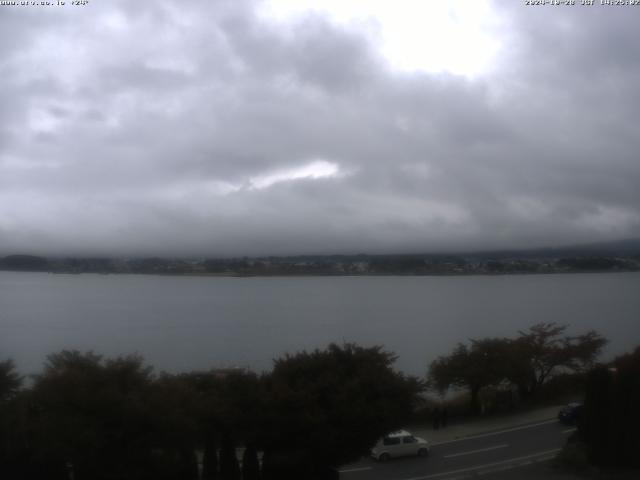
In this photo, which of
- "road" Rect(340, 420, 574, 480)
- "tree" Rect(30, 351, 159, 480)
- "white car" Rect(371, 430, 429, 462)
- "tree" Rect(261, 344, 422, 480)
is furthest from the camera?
"white car" Rect(371, 430, 429, 462)

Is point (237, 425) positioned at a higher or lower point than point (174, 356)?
higher

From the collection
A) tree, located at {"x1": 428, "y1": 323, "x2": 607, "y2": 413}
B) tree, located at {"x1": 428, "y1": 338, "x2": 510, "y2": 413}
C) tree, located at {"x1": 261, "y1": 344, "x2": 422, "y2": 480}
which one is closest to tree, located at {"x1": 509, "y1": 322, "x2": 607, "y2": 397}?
tree, located at {"x1": 428, "y1": 323, "x2": 607, "y2": 413}

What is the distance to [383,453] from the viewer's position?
19.1m

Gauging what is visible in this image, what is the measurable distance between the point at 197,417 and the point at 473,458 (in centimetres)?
840

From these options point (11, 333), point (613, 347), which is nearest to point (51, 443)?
point (613, 347)

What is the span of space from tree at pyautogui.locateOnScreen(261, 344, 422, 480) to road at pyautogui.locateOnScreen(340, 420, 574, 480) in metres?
2.57

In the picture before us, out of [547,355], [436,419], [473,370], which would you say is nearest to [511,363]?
[473,370]

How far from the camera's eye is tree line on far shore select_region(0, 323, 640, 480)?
12.7 meters

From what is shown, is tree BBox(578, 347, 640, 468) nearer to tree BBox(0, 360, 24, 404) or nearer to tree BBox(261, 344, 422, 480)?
tree BBox(261, 344, 422, 480)

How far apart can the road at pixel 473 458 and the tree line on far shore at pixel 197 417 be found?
7.69 ft

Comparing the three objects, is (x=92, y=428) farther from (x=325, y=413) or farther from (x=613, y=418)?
(x=613, y=418)

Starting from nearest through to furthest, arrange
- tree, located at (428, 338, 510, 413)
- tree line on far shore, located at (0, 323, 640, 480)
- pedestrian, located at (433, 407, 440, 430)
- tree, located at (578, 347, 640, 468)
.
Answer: tree line on far shore, located at (0, 323, 640, 480)
tree, located at (578, 347, 640, 468)
pedestrian, located at (433, 407, 440, 430)
tree, located at (428, 338, 510, 413)

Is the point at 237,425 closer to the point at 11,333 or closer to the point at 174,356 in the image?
the point at 174,356

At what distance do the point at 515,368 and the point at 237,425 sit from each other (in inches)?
700
